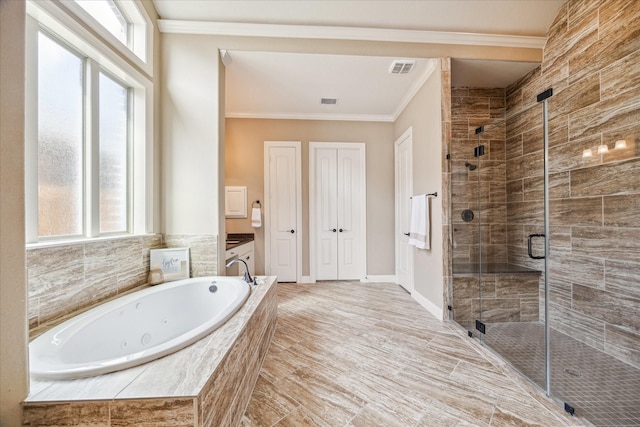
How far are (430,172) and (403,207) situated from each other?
97 cm

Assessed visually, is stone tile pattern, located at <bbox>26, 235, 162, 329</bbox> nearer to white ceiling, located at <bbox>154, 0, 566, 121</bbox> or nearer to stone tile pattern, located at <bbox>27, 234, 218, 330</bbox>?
stone tile pattern, located at <bbox>27, 234, 218, 330</bbox>

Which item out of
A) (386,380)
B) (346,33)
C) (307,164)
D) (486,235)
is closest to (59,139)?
(346,33)

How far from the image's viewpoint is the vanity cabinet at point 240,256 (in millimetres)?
2785

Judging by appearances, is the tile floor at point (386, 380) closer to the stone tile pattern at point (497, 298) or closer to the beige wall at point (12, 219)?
the stone tile pattern at point (497, 298)

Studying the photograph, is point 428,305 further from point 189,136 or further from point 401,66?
point 189,136

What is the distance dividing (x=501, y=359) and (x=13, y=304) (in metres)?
2.77

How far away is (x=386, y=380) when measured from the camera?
5.30 feet

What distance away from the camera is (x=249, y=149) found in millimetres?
3895

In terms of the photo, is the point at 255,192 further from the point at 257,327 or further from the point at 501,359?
the point at 501,359

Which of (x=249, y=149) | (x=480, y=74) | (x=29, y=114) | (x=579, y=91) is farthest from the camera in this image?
(x=249, y=149)

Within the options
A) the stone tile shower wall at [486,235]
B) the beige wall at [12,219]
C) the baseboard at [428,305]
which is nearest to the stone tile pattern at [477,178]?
the stone tile shower wall at [486,235]

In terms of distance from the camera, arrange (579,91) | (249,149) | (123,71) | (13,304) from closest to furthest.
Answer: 1. (13,304)
2. (123,71)
3. (579,91)
4. (249,149)

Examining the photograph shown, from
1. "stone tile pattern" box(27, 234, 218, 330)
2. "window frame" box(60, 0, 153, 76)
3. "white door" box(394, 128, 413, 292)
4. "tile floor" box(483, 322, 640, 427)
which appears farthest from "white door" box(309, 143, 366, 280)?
"window frame" box(60, 0, 153, 76)

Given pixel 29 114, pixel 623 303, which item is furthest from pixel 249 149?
pixel 623 303
